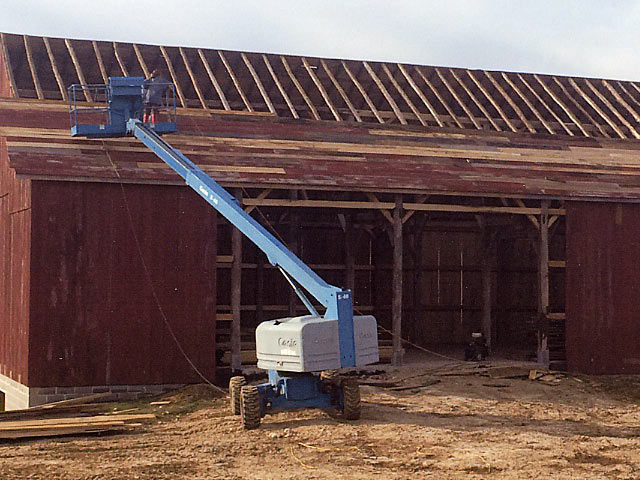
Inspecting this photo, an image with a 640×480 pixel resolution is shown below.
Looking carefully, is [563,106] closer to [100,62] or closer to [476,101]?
[476,101]

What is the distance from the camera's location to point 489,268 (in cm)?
2623

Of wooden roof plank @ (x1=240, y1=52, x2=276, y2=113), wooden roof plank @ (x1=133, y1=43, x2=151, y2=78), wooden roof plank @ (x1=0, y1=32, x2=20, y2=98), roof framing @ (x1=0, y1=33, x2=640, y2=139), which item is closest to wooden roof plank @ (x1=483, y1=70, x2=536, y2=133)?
roof framing @ (x1=0, y1=33, x2=640, y2=139)

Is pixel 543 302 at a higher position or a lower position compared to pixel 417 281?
lower

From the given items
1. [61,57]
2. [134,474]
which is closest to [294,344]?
[134,474]

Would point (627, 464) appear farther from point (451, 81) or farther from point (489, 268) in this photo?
point (451, 81)

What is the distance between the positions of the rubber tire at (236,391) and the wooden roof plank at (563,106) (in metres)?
16.9

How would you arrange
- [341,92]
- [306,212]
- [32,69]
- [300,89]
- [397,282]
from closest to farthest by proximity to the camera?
[397,282] < [306,212] < [32,69] < [300,89] < [341,92]

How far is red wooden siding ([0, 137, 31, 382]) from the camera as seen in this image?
19.7 m

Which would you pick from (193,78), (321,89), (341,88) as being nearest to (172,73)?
(193,78)

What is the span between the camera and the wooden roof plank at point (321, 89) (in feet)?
89.9

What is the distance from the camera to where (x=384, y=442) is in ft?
48.3

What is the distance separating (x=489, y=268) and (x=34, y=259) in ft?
42.0

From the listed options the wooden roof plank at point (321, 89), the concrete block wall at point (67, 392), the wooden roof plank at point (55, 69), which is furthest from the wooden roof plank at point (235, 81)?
the concrete block wall at point (67, 392)

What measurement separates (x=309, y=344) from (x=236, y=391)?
276 centimetres
